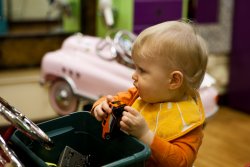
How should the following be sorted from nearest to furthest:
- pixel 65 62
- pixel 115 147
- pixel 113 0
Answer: pixel 115 147 → pixel 65 62 → pixel 113 0

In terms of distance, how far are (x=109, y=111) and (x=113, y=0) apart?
1092mm

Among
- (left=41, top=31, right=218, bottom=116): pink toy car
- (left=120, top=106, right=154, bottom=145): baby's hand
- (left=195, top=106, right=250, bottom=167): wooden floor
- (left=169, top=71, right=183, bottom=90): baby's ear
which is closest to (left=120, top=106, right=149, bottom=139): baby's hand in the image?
(left=120, top=106, right=154, bottom=145): baby's hand

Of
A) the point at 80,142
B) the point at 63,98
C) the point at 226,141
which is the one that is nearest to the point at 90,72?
the point at 63,98

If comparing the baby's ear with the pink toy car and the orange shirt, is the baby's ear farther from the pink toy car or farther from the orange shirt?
the pink toy car

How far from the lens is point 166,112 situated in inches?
29.7

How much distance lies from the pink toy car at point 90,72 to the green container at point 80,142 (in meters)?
0.57

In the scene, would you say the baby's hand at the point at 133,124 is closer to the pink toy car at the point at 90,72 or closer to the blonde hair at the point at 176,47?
the blonde hair at the point at 176,47

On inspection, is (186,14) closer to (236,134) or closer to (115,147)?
(236,134)

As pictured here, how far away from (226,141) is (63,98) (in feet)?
2.59

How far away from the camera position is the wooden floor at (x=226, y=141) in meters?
1.64

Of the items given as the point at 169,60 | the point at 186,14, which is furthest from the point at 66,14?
the point at 169,60

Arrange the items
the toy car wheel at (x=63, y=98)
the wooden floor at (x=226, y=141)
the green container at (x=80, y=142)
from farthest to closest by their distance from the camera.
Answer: the wooden floor at (x=226, y=141)
the toy car wheel at (x=63, y=98)
the green container at (x=80, y=142)

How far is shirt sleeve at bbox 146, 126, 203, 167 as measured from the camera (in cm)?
69

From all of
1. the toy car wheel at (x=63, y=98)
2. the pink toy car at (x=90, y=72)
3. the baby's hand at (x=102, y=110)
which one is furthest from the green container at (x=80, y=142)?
the toy car wheel at (x=63, y=98)
